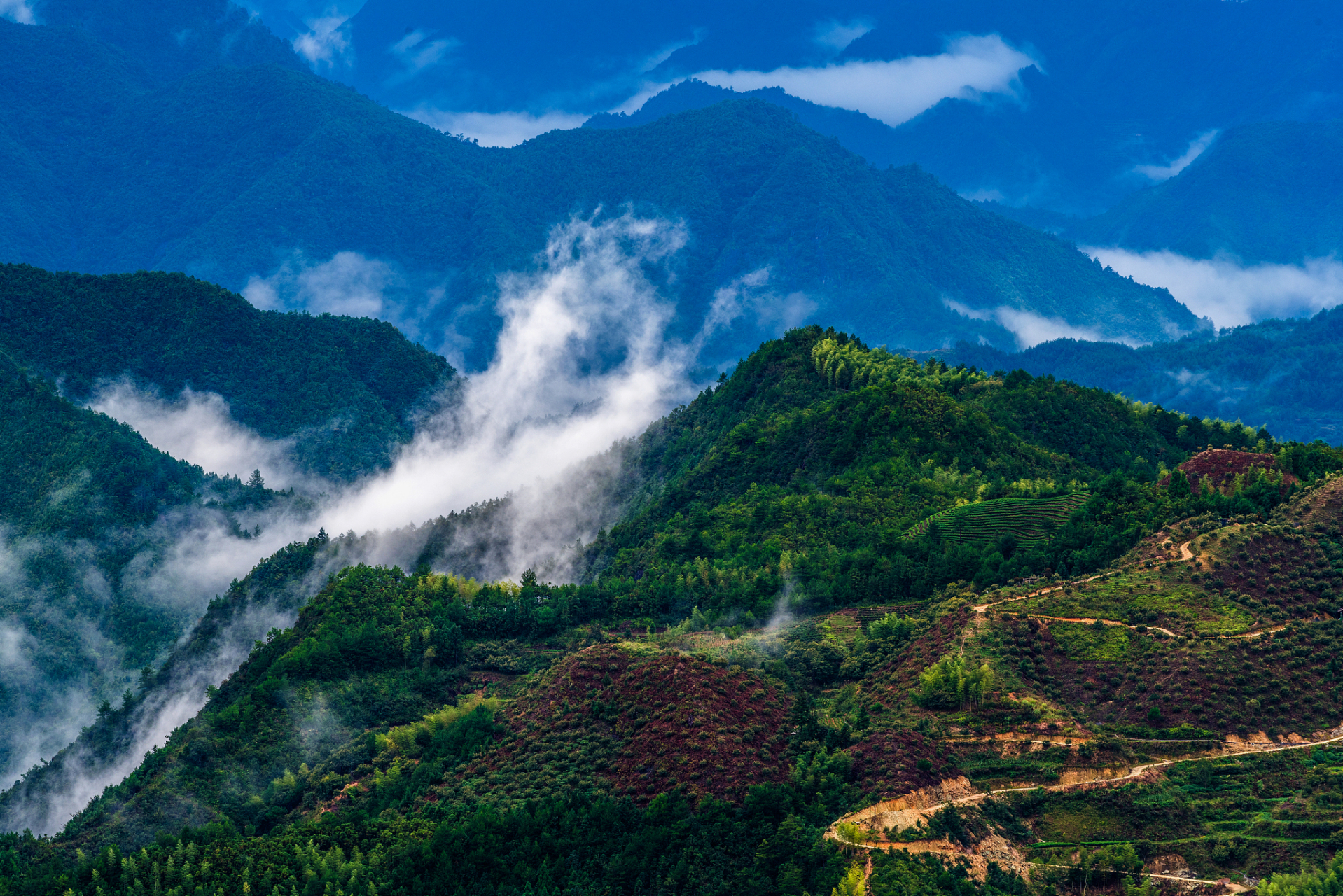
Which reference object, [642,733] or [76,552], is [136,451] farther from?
[642,733]

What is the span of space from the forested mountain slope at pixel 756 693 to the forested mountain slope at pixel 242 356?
7255cm

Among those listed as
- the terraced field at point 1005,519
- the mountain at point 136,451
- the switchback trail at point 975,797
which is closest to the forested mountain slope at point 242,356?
the mountain at point 136,451

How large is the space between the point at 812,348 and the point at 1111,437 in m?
22.2

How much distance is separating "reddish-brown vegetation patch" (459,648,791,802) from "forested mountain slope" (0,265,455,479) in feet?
300

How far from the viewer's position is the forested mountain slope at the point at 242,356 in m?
123

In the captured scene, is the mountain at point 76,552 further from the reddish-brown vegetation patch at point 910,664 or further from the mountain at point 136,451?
the reddish-brown vegetation patch at point 910,664

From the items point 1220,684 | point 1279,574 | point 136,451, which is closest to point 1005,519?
point 1279,574

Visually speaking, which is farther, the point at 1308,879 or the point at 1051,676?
the point at 1051,676

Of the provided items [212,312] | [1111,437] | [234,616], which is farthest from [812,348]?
[212,312]

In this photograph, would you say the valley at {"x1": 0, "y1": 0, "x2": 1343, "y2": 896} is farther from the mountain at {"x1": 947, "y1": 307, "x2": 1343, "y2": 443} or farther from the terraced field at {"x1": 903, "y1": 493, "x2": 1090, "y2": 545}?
the mountain at {"x1": 947, "y1": 307, "x2": 1343, "y2": 443}

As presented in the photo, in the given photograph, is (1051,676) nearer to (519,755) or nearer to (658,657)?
(658,657)

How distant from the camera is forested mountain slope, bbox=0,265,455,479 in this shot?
123 m

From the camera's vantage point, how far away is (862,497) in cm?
6712

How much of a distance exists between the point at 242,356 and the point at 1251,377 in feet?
481
